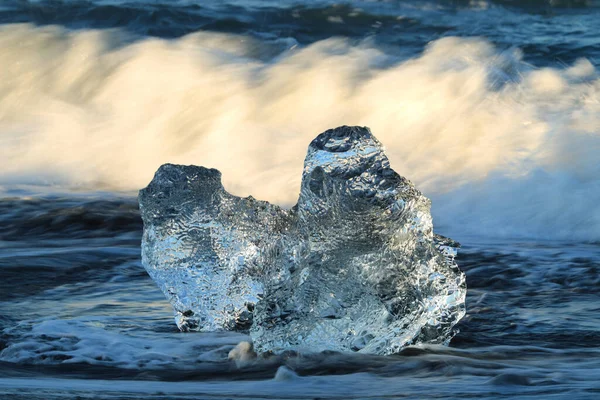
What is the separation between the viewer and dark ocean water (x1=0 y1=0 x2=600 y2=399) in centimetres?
252

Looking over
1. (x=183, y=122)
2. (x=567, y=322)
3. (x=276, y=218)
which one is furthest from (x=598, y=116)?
(x=276, y=218)

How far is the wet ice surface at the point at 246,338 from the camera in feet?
7.60

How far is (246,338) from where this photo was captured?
282 cm

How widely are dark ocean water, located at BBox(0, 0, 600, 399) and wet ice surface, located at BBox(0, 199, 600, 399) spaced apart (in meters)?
0.01

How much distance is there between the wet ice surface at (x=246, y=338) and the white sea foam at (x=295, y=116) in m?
1.71

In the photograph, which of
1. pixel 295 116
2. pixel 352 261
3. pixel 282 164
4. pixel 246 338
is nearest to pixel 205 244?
pixel 246 338

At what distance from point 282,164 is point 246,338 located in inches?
167

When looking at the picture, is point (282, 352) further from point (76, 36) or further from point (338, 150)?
point (76, 36)

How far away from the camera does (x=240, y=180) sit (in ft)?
22.7

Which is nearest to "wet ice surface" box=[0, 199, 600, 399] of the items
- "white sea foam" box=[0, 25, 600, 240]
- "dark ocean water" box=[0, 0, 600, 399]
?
"dark ocean water" box=[0, 0, 600, 399]

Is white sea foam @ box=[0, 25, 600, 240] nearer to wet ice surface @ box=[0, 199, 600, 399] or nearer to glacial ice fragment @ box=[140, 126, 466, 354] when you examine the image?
wet ice surface @ box=[0, 199, 600, 399]

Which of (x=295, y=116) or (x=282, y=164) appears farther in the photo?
(x=295, y=116)

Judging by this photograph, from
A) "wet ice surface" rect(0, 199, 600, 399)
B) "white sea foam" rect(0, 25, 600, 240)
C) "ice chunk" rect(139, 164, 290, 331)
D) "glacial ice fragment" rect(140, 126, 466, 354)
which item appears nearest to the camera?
"wet ice surface" rect(0, 199, 600, 399)

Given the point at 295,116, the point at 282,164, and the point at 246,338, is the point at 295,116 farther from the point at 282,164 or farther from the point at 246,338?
the point at 246,338
